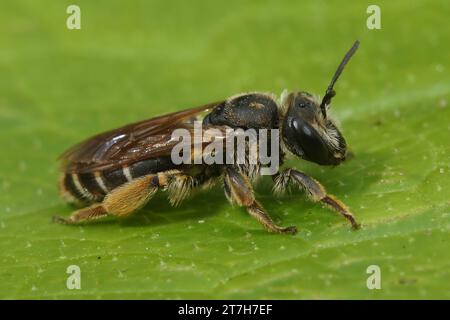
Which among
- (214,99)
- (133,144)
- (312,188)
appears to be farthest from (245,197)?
(214,99)

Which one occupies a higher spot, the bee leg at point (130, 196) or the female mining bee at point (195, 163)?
the female mining bee at point (195, 163)

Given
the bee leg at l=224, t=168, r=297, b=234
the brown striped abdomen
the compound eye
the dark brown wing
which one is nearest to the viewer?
the bee leg at l=224, t=168, r=297, b=234

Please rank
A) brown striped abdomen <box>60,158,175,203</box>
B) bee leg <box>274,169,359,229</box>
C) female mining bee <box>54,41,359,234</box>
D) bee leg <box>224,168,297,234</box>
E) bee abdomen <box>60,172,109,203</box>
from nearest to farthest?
bee leg <box>274,169,359,229</box> < bee leg <box>224,168,297,234</box> < female mining bee <box>54,41,359,234</box> < brown striped abdomen <box>60,158,175,203</box> < bee abdomen <box>60,172,109,203</box>

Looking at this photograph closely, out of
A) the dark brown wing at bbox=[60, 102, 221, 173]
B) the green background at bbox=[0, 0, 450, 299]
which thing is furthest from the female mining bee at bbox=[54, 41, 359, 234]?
the green background at bbox=[0, 0, 450, 299]

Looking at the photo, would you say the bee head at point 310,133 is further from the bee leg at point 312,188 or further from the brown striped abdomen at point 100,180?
the brown striped abdomen at point 100,180

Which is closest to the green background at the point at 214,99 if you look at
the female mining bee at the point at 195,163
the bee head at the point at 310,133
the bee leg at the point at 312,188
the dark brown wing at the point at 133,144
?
the bee leg at the point at 312,188

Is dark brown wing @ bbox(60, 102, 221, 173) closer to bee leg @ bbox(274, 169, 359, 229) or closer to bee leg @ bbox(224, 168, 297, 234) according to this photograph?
bee leg @ bbox(224, 168, 297, 234)

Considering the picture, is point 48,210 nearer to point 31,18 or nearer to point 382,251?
point 382,251
